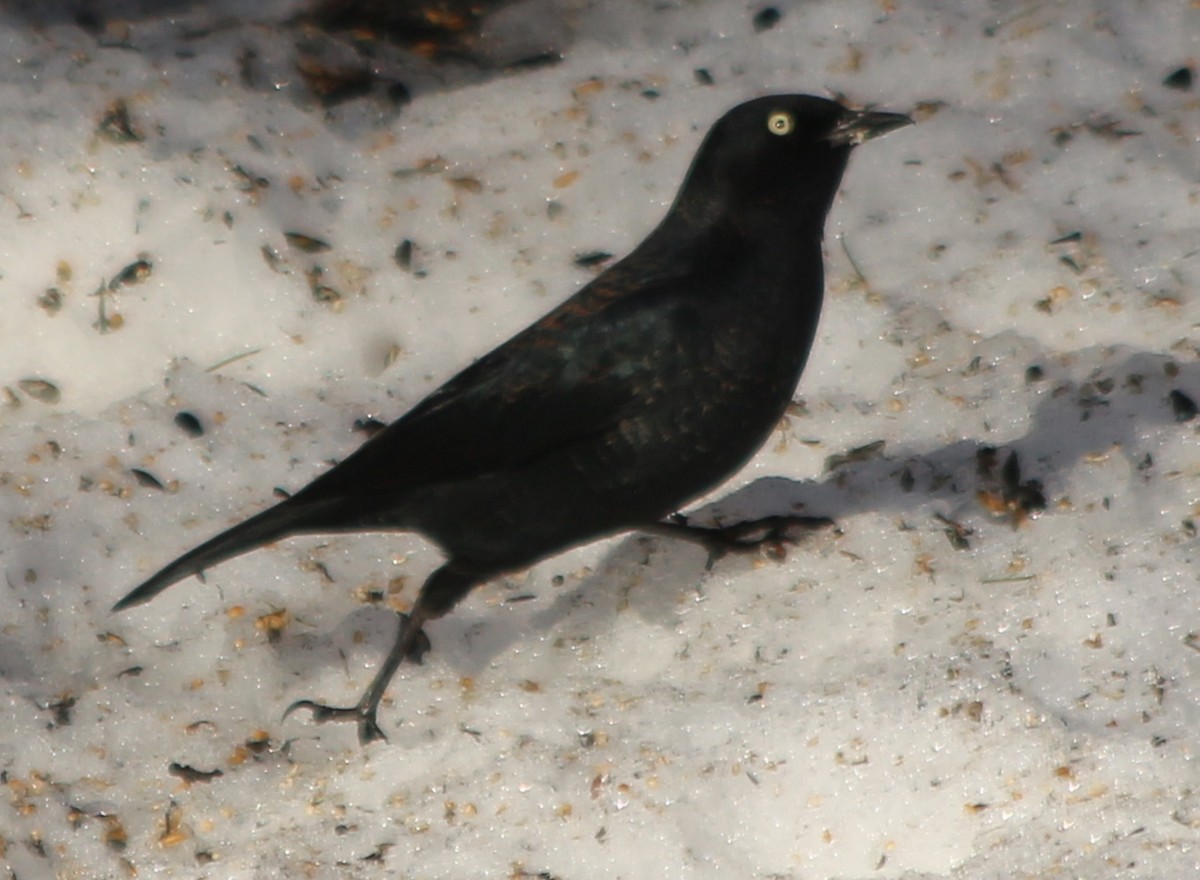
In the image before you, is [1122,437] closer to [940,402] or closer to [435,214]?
[940,402]

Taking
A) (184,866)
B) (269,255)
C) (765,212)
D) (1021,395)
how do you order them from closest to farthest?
(765,212) → (184,866) → (1021,395) → (269,255)

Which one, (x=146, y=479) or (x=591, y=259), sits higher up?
(x=591, y=259)

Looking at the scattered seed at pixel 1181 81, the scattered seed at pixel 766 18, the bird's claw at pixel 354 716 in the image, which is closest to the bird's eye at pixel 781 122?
Result: the scattered seed at pixel 766 18

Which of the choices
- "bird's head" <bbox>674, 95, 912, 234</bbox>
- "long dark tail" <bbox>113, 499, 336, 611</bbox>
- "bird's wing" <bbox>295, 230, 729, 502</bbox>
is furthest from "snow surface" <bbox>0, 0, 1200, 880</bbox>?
"bird's head" <bbox>674, 95, 912, 234</bbox>

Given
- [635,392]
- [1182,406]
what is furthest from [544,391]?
[1182,406]

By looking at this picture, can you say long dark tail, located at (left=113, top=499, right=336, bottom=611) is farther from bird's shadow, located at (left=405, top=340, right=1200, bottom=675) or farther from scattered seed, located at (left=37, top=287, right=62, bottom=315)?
scattered seed, located at (left=37, top=287, right=62, bottom=315)

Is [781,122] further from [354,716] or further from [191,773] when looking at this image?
[191,773]

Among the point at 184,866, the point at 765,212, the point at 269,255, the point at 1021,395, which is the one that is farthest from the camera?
the point at 269,255

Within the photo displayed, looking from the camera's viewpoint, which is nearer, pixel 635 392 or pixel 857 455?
pixel 635 392

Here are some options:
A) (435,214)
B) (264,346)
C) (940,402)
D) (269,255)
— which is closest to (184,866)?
(264,346)
